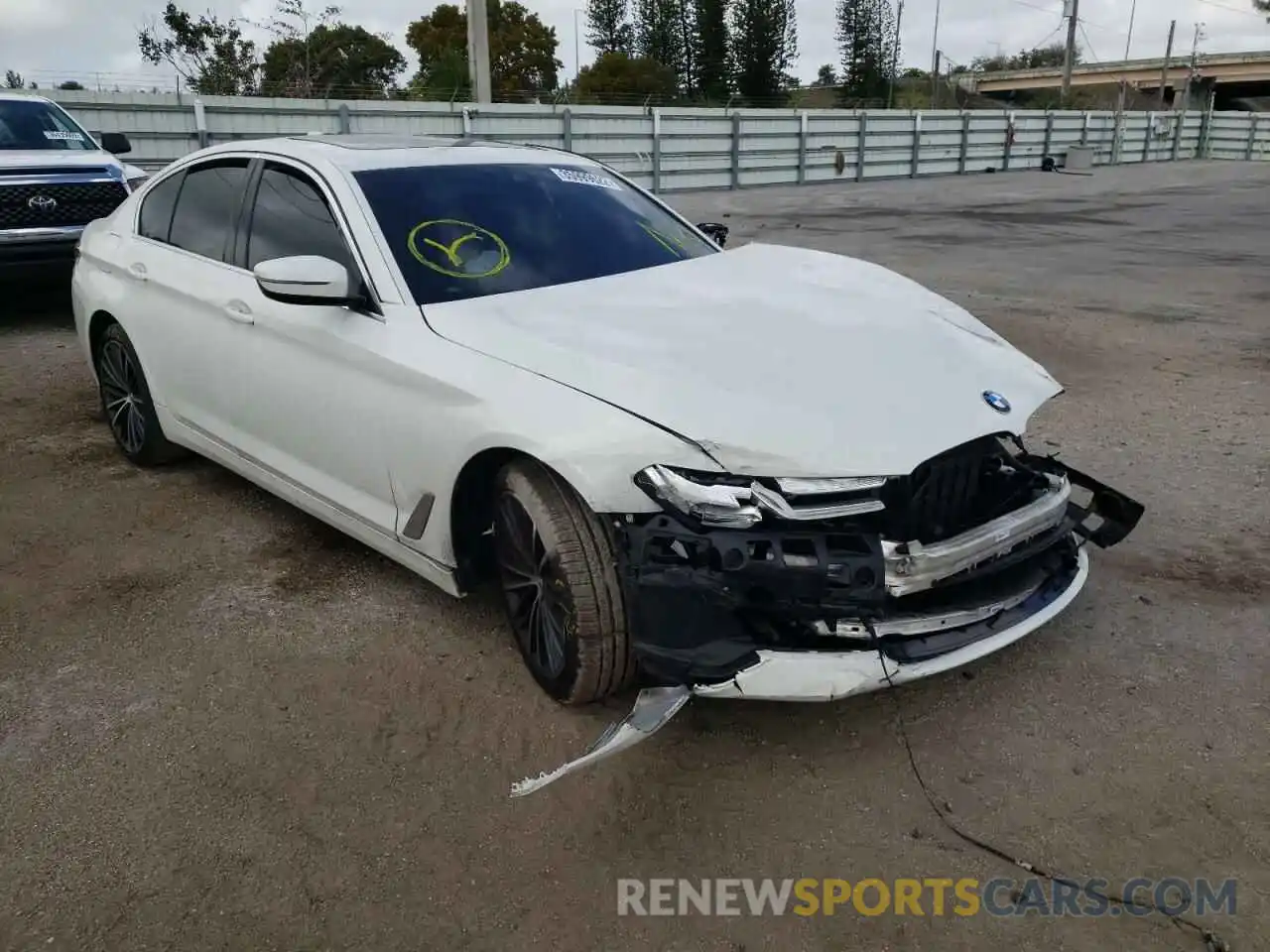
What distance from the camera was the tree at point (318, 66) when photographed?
25.7 meters

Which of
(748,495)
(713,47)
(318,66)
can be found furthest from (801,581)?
(713,47)

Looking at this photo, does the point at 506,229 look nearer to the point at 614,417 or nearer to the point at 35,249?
the point at 614,417

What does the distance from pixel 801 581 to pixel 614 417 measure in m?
0.62

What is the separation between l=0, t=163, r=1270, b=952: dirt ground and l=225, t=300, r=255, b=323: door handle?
94 cm

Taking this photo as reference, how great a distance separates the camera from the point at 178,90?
17.2m

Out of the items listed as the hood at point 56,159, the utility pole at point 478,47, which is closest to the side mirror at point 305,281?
the hood at point 56,159

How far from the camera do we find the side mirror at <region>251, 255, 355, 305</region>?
3.23 metres

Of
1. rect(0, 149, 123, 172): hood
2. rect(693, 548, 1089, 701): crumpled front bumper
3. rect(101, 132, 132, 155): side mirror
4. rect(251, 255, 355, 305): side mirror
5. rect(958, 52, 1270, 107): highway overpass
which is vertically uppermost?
rect(958, 52, 1270, 107): highway overpass

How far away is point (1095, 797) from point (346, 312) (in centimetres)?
262

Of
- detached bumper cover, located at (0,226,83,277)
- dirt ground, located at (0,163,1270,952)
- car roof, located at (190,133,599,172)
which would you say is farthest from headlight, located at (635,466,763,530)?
detached bumper cover, located at (0,226,83,277)

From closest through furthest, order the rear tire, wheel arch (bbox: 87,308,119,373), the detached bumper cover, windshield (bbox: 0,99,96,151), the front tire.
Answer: the front tire, the rear tire, wheel arch (bbox: 87,308,119,373), the detached bumper cover, windshield (bbox: 0,99,96,151)

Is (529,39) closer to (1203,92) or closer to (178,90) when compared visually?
(178,90)

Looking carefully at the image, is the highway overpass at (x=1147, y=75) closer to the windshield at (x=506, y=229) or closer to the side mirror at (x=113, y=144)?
the side mirror at (x=113, y=144)

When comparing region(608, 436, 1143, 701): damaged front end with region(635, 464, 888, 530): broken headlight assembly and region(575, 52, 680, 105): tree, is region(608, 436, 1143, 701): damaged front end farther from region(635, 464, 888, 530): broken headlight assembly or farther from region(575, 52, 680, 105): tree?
region(575, 52, 680, 105): tree
